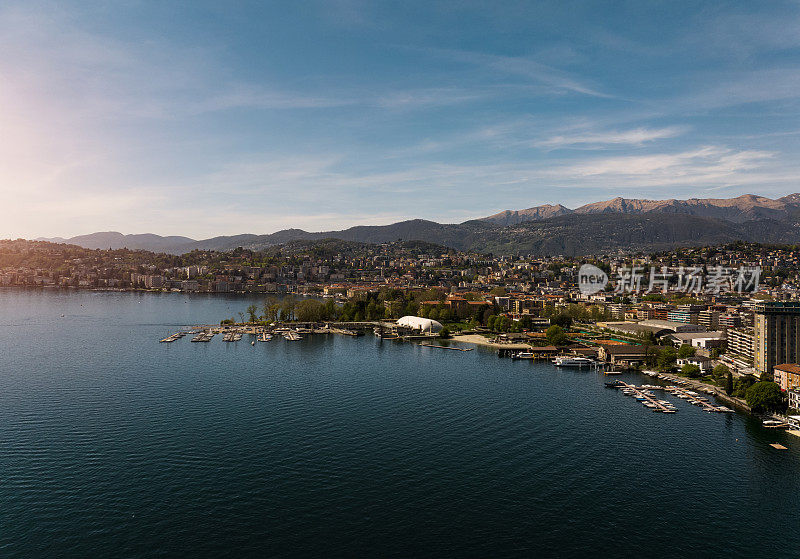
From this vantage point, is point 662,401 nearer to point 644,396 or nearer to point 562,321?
point 644,396

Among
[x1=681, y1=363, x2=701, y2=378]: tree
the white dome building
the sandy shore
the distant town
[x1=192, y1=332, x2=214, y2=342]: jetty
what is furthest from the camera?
the white dome building

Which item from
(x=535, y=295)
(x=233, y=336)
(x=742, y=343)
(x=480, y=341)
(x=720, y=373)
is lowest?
(x=480, y=341)

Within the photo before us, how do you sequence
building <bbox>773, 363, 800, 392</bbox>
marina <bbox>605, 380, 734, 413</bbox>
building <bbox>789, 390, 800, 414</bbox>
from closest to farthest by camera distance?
building <bbox>789, 390, 800, 414</bbox>, marina <bbox>605, 380, 734, 413</bbox>, building <bbox>773, 363, 800, 392</bbox>

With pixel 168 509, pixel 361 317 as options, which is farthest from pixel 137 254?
pixel 168 509

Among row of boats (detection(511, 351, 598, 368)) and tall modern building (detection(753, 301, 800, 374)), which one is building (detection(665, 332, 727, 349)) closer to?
row of boats (detection(511, 351, 598, 368))

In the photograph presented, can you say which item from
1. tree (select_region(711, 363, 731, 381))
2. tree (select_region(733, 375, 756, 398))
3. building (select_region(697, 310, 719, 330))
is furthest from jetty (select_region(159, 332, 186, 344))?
building (select_region(697, 310, 719, 330))

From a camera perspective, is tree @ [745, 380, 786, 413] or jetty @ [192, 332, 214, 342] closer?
tree @ [745, 380, 786, 413]

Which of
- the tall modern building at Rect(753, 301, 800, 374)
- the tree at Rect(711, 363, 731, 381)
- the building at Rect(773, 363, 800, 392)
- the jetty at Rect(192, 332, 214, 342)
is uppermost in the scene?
the tall modern building at Rect(753, 301, 800, 374)

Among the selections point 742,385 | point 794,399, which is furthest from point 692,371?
point 794,399
